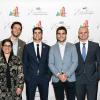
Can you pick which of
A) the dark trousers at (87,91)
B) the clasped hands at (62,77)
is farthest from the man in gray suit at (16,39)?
the dark trousers at (87,91)

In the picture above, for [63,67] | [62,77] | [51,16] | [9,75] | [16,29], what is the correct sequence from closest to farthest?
[9,75] → [62,77] → [63,67] → [16,29] → [51,16]

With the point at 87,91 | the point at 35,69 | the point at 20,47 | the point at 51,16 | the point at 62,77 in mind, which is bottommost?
the point at 87,91

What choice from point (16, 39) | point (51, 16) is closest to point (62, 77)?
point (16, 39)

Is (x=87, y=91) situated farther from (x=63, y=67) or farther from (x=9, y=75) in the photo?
(x=9, y=75)

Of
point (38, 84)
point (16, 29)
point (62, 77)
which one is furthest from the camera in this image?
point (16, 29)

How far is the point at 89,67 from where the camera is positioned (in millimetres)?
4633

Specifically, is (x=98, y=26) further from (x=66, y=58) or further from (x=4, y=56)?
(x=4, y=56)

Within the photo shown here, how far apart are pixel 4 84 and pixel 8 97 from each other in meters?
0.20

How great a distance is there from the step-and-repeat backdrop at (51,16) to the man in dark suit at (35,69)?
71 centimetres

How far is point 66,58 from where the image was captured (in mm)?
4594

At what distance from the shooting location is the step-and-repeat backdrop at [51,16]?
5.39m

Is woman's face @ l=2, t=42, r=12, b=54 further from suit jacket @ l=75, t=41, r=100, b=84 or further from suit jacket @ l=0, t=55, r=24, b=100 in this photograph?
suit jacket @ l=75, t=41, r=100, b=84

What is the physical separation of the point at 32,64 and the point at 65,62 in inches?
21.1

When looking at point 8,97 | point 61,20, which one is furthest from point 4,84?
point 61,20
